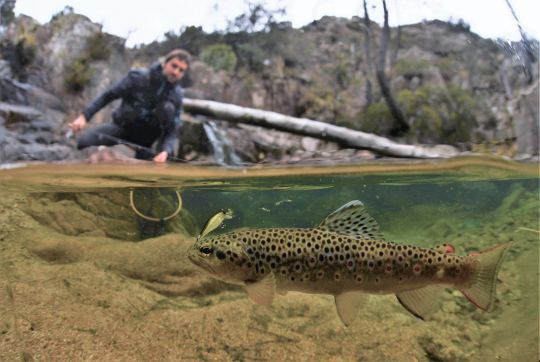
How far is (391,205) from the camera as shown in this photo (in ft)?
34.9

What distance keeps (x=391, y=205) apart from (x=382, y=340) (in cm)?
616

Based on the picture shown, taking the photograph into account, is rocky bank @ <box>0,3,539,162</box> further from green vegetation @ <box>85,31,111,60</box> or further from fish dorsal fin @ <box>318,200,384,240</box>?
fish dorsal fin @ <box>318,200,384,240</box>

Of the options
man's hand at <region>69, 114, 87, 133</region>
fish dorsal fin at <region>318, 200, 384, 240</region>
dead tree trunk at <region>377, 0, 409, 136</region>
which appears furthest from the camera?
dead tree trunk at <region>377, 0, 409, 136</region>

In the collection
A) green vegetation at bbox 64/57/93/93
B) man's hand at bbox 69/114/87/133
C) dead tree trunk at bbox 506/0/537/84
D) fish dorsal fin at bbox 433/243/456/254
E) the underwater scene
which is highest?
dead tree trunk at bbox 506/0/537/84

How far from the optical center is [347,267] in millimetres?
3283

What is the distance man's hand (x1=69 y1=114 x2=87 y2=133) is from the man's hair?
914mm

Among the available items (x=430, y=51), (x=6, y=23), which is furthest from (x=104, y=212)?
(x=430, y=51)

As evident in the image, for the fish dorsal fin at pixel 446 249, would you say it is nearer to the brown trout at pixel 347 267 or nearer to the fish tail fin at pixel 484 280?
the brown trout at pixel 347 267

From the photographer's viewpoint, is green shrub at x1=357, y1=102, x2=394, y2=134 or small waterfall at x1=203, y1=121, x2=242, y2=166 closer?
small waterfall at x1=203, y1=121, x2=242, y2=166

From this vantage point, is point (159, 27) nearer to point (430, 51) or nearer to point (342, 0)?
point (342, 0)

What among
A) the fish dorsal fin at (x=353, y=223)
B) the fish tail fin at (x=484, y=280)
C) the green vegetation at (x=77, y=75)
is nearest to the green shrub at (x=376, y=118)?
the fish dorsal fin at (x=353, y=223)

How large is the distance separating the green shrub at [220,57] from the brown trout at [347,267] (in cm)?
141

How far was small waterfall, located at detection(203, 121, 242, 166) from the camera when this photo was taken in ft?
13.1

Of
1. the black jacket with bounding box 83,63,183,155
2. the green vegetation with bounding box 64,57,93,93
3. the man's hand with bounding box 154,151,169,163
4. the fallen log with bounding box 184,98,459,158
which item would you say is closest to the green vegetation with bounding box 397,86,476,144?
the fallen log with bounding box 184,98,459,158
